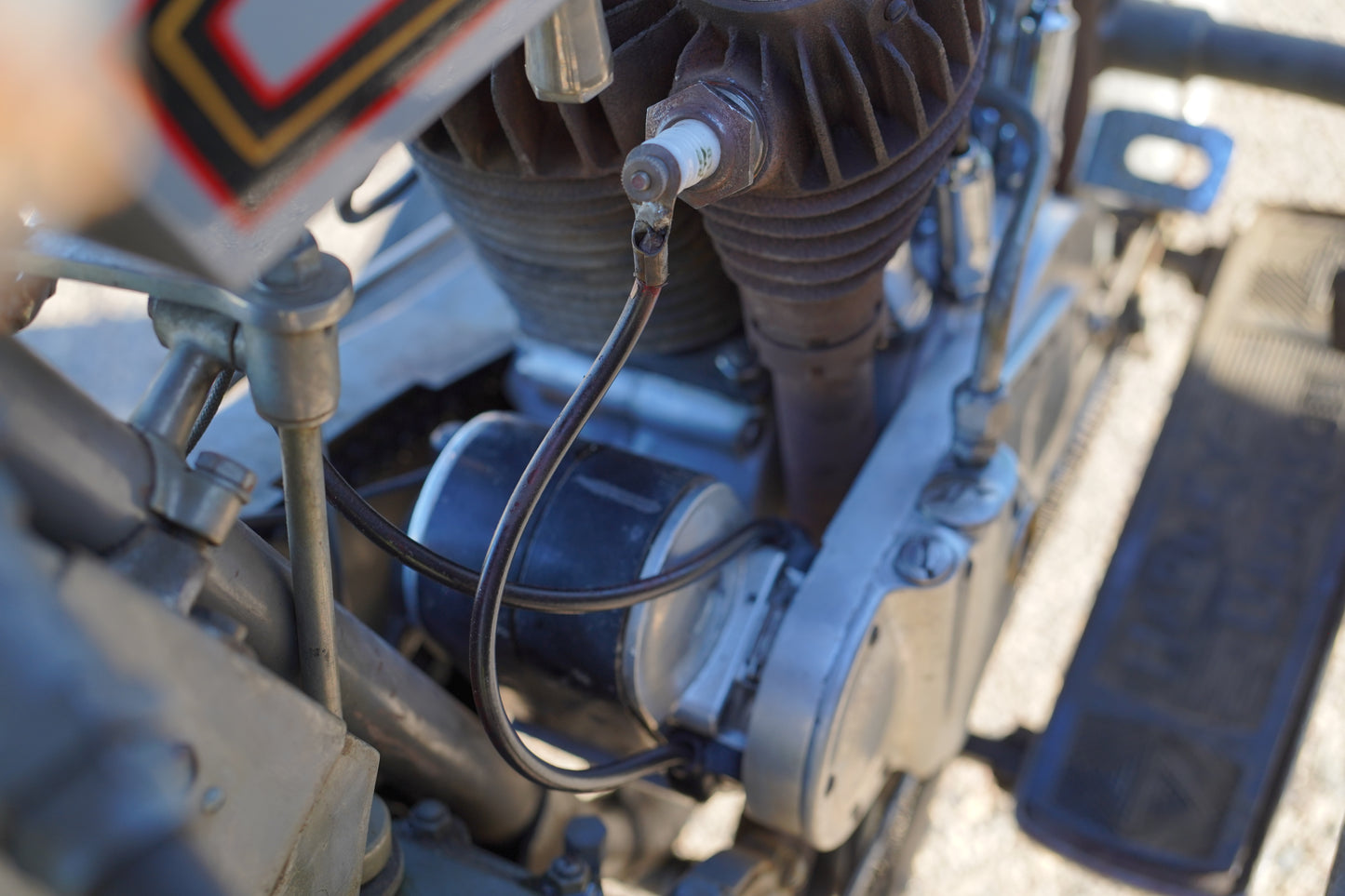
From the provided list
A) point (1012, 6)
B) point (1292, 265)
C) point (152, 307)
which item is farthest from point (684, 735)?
point (1292, 265)

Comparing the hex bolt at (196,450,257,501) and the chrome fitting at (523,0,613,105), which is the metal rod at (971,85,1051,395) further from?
the hex bolt at (196,450,257,501)

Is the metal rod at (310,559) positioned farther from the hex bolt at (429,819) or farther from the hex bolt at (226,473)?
the hex bolt at (429,819)

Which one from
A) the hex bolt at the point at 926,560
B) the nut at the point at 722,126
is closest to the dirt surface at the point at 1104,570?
the hex bolt at the point at 926,560

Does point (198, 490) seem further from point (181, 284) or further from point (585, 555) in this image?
point (585, 555)

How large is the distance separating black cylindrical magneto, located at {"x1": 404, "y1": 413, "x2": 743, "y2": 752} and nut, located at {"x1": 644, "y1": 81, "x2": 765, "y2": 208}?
241mm

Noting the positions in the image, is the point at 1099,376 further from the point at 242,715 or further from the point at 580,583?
the point at 242,715

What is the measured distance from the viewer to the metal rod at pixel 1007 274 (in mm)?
857

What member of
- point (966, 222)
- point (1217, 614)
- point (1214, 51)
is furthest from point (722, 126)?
point (1214, 51)

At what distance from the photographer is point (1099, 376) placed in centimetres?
149

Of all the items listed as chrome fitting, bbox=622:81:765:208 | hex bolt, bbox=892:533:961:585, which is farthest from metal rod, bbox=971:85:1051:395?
chrome fitting, bbox=622:81:765:208

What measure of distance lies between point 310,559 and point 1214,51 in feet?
3.98

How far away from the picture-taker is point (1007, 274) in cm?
86

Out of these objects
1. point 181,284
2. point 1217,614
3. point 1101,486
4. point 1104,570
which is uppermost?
point 181,284

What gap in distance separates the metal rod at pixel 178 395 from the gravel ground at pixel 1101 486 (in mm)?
917
